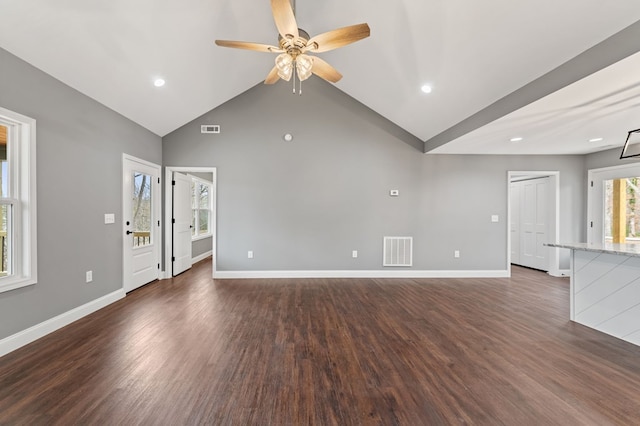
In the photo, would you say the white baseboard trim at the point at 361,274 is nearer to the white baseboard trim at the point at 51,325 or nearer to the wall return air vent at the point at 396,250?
the wall return air vent at the point at 396,250

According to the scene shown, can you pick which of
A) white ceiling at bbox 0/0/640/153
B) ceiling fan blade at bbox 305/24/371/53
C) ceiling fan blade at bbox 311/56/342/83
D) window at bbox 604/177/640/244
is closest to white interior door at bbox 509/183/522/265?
window at bbox 604/177/640/244

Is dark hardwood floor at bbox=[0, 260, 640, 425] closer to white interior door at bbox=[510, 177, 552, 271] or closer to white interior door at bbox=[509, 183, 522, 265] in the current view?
white interior door at bbox=[510, 177, 552, 271]

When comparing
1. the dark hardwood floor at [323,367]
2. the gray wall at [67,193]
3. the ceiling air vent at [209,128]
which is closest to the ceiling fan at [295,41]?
the gray wall at [67,193]

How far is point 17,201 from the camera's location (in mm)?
2564

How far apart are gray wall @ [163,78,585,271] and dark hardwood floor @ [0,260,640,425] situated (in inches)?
62.4

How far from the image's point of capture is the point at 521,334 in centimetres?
283

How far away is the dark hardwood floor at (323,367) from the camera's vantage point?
170 cm

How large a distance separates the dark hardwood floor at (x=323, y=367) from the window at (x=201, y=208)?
3359 mm

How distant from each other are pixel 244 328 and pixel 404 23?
145 inches

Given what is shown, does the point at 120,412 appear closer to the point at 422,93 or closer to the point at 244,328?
the point at 244,328

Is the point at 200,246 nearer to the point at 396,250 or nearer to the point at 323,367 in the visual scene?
the point at 396,250

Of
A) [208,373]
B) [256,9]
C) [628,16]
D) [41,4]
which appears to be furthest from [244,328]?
[628,16]

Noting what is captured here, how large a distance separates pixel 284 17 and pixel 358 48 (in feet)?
6.67

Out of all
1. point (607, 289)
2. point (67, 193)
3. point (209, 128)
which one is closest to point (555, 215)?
point (607, 289)
